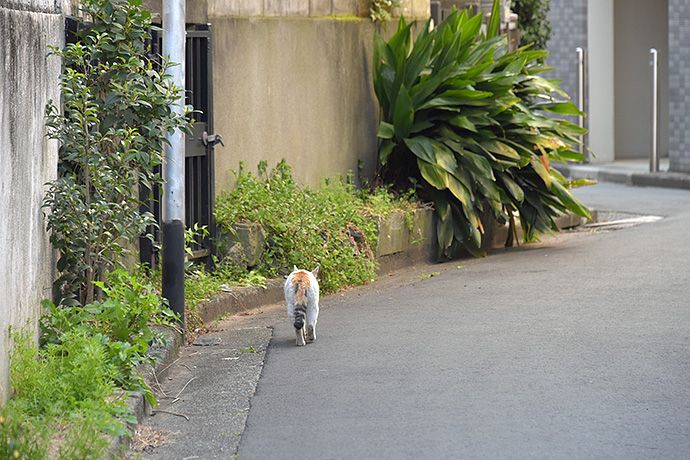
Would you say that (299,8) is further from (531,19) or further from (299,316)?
(531,19)

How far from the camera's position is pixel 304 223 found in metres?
7.27

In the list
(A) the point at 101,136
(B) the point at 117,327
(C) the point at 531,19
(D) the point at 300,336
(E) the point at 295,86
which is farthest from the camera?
(C) the point at 531,19

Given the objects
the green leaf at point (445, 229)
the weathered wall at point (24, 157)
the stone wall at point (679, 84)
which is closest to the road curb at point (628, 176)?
the stone wall at point (679, 84)

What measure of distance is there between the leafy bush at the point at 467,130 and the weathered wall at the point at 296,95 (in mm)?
267

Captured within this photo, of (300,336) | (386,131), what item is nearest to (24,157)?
(300,336)

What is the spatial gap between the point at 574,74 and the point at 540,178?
8473 millimetres

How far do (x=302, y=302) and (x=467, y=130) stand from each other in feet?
12.5

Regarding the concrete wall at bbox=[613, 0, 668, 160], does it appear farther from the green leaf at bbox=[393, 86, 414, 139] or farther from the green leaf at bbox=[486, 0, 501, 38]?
the green leaf at bbox=[393, 86, 414, 139]

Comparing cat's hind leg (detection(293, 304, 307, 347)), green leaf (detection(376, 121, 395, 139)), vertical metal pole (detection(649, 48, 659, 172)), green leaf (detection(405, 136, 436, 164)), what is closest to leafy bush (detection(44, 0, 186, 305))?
cat's hind leg (detection(293, 304, 307, 347))

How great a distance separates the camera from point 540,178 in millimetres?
9172

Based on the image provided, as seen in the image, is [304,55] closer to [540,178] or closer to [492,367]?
[540,178]

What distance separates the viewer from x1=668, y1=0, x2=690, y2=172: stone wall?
1507cm

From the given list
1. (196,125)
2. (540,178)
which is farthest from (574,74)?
(196,125)

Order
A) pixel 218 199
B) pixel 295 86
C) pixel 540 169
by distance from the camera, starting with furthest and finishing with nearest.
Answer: pixel 540 169, pixel 295 86, pixel 218 199
